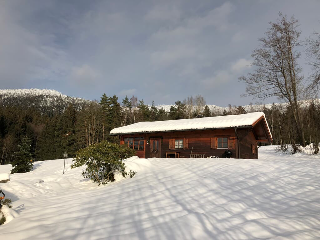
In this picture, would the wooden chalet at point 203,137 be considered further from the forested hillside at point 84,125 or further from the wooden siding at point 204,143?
the forested hillside at point 84,125

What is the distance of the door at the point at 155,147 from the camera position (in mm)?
18203

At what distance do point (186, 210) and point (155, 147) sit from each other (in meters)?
14.1

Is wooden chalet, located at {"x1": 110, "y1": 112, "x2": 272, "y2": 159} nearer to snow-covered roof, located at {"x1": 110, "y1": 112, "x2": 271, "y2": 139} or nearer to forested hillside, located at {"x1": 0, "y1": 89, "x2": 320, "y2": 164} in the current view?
snow-covered roof, located at {"x1": 110, "y1": 112, "x2": 271, "y2": 139}

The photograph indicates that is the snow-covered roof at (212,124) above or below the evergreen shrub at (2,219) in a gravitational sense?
above

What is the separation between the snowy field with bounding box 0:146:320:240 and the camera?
337 cm

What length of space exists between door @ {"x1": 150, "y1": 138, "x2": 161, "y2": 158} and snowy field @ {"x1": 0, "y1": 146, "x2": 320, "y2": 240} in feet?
34.8

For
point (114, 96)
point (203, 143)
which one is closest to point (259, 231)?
point (203, 143)

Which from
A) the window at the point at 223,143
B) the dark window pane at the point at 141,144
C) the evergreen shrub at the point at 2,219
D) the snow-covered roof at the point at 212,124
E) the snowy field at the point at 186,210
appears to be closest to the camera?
the snowy field at the point at 186,210

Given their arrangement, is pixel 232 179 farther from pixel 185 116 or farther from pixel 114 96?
pixel 114 96

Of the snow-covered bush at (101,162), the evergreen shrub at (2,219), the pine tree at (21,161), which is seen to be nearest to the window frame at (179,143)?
→ the snow-covered bush at (101,162)

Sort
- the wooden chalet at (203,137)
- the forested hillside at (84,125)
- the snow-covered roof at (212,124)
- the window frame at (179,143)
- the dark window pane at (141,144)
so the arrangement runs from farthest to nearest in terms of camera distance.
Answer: the forested hillside at (84,125)
the dark window pane at (141,144)
the window frame at (179,143)
the wooden chalet at (203,137)
the snow-covered roof at (212,124)

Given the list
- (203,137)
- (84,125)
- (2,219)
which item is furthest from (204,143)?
(84,125)

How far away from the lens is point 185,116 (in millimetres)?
48156

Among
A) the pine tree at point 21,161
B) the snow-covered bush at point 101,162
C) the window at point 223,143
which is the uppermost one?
the window at point 223,143
